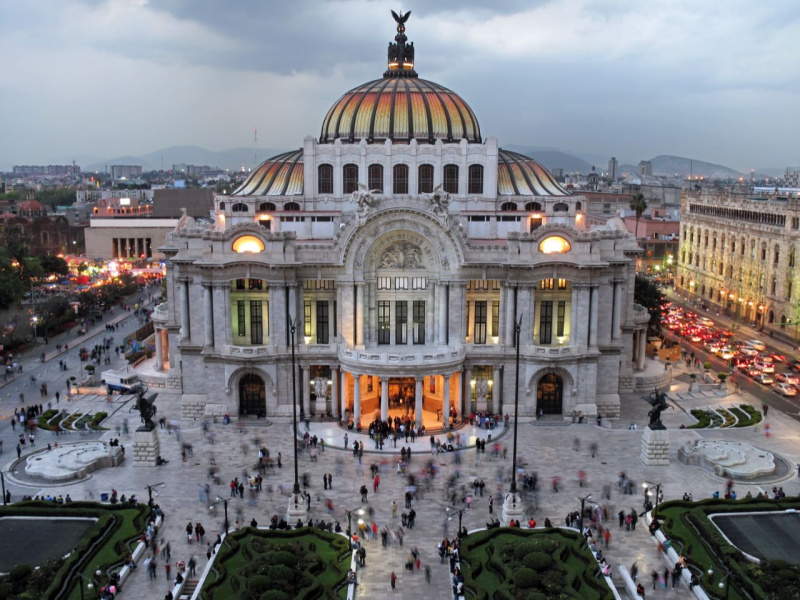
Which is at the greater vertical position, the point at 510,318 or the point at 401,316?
the point at 510,318

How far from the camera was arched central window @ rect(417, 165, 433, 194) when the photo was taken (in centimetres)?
7662

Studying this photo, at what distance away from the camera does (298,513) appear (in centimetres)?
4569

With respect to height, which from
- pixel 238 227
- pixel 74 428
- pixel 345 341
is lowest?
pixel 74 428

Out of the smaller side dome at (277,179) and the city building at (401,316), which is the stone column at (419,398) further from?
the smaller side dome at (277,179)

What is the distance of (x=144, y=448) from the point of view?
54406 millimetres

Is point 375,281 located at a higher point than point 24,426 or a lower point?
higher

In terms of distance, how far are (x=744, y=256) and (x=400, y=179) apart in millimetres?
62008

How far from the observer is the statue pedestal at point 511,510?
151 ft

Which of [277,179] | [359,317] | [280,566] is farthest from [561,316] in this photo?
[280,566]

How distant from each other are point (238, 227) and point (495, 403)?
2689 centimetres

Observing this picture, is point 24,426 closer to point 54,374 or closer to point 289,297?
point 54,374

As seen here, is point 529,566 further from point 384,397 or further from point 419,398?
point 384,397

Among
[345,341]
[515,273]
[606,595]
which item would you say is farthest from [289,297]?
[606,595]

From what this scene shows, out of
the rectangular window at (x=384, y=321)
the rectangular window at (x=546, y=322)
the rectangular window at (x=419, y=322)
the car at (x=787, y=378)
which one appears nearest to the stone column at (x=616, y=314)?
the rectangular window at (x=546, y=322)
